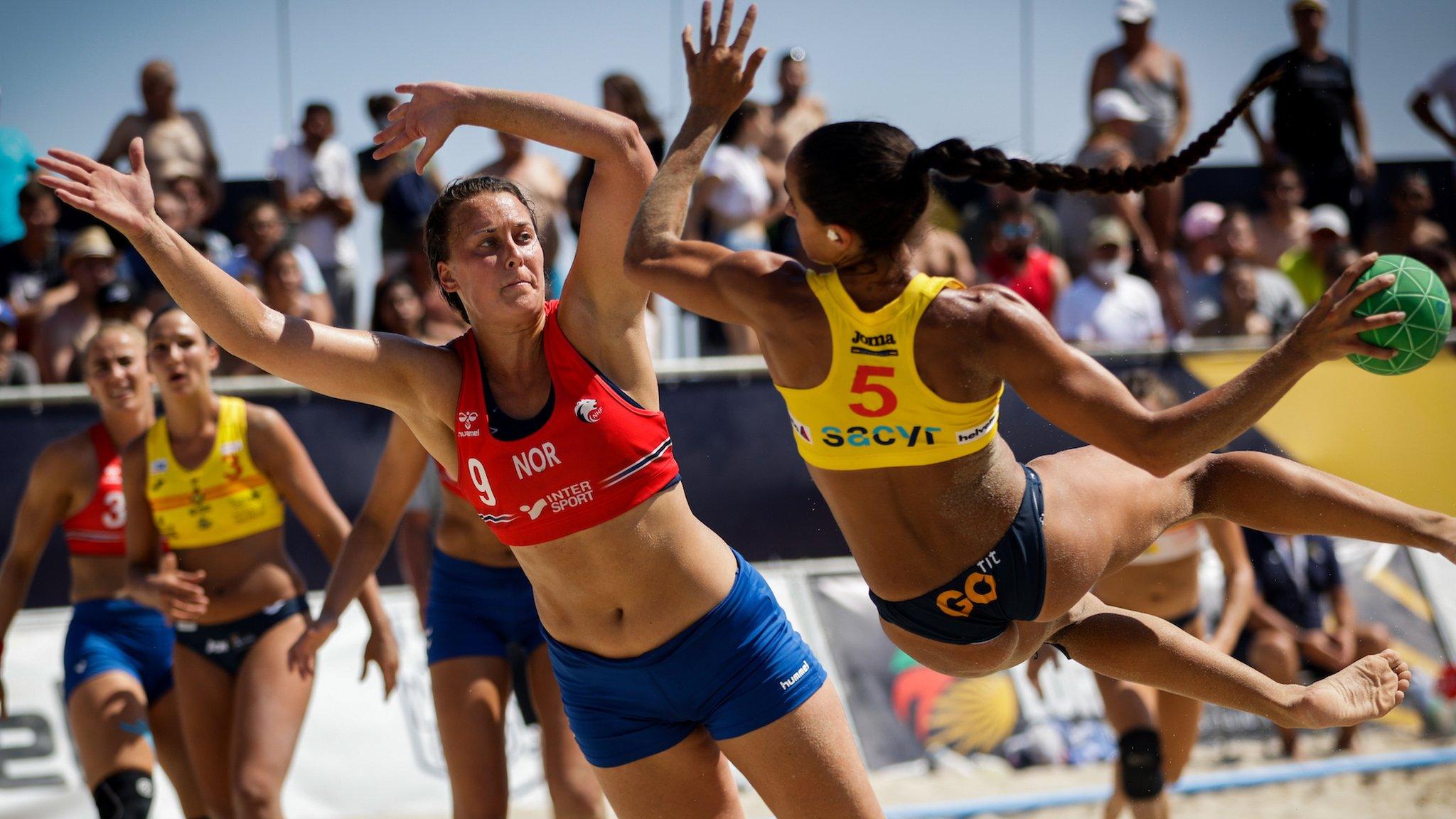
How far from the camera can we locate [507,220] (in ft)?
9.91

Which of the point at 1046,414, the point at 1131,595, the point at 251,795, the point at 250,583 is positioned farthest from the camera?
the point at 1131,595

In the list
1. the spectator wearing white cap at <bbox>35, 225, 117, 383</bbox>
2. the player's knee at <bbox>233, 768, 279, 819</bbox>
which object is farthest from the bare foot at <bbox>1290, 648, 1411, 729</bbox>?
the spectator wearing white cap at <bbox>35, 225, 117, 383</bbox>

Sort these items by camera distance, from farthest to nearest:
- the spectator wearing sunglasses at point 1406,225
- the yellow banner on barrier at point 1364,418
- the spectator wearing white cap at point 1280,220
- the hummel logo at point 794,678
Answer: the spectator wearing sunglasses at point 1406,225
the spectator wearing white cap at point 1280,220
the yellow banner on barrier at point 1364,418
the hummel logo at point 794,678

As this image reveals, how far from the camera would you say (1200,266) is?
8.42 m

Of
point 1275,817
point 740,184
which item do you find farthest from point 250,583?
point 1275,817

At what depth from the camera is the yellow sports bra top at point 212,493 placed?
4.75 meters

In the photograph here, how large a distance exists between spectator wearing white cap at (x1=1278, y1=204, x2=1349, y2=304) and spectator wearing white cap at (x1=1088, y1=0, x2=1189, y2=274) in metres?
0.78

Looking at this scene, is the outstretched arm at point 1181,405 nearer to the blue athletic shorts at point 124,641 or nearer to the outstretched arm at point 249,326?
the outstretched arm at point 249,326

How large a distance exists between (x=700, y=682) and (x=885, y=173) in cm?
116

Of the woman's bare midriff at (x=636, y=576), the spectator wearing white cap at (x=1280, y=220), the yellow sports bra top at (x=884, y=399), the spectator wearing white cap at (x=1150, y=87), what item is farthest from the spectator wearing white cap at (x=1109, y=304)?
the woman's bare midriff at (x=636, y=576)

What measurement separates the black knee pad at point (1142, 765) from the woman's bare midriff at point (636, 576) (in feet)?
8.64

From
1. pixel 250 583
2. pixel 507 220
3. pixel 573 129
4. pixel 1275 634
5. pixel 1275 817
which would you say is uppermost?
pixel 573 129

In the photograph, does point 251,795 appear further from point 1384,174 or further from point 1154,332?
point 1384,174

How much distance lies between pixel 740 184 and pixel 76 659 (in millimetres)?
4121
